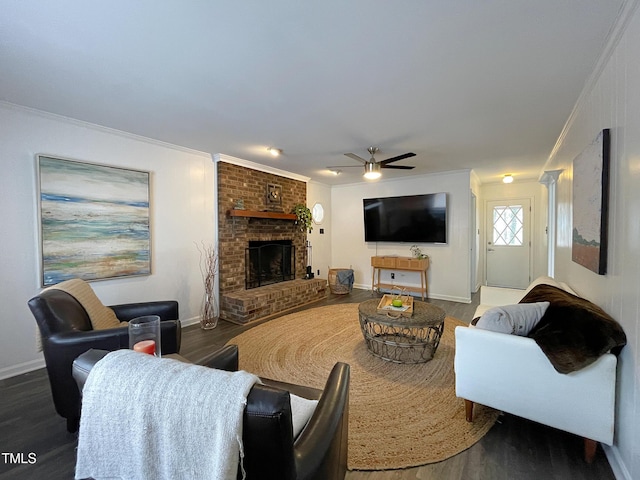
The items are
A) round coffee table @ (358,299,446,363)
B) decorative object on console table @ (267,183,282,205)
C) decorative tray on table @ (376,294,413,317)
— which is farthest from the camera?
decorative object on console table @ (267,183,282,205)

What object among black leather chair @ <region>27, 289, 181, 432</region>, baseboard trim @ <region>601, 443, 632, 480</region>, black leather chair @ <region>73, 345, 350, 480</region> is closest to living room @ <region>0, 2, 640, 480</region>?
baseboard trim @ <region>601, 443, 632, 480</region>

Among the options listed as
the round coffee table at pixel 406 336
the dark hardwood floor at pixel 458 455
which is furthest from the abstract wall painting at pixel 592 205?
the round coffee table at pixel 406 336

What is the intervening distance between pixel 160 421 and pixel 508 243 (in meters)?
7.15

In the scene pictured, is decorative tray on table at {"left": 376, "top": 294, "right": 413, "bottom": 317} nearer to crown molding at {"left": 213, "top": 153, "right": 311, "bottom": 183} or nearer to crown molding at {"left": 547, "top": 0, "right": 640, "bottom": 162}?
crown molding at {"left": 547, "top": 0, "right": 640, "bottom": 162}

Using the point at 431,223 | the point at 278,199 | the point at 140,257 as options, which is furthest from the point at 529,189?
the point at 140,257

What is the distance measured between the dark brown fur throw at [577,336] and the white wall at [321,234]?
4.62 m

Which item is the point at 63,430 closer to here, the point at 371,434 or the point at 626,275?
the point at 371,434

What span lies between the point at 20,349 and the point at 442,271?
577 cm

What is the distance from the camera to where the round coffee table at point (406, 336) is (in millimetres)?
2617

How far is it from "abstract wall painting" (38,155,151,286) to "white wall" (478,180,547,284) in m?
6.46

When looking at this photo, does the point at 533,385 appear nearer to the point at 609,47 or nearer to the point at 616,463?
the point at 616,463

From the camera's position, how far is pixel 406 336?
3.16 meters

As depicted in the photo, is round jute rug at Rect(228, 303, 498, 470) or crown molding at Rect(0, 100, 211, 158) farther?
crown molding at Rect(0, 100, 211, 158)

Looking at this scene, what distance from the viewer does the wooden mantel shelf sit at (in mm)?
4273
